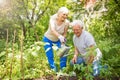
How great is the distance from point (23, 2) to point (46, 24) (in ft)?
3.69

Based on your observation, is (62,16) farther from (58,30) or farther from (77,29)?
(77,29)

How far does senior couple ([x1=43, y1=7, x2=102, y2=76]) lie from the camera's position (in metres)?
5.43

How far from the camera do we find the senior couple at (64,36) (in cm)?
543

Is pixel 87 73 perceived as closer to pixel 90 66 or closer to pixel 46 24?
pixel 90 66

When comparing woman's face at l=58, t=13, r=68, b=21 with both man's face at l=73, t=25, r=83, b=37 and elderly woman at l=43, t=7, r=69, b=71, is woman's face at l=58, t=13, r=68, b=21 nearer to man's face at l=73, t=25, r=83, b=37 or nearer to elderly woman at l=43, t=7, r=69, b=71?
elderly woman at l=43, t=7, r=69, b=71

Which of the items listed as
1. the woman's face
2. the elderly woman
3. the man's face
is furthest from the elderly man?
the woman's face

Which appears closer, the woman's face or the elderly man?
the elderly man

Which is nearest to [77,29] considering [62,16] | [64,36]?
[62,16]

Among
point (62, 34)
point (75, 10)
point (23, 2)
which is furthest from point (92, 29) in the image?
point (23, 2)

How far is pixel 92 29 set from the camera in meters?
7.64

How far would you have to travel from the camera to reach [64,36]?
6.48 m

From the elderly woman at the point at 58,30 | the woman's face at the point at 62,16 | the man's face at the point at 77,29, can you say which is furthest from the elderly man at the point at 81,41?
the woman's face at the point at 62,16

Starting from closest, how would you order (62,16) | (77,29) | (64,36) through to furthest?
(77,29)
(62,16)
(64,36)

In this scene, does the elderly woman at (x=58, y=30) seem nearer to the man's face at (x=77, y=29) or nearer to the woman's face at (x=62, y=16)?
the woman's face at (x=62, y=16)
